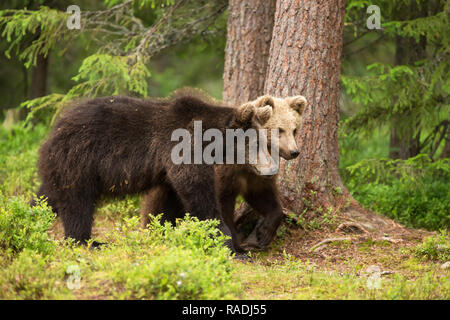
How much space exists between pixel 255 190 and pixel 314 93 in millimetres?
1495

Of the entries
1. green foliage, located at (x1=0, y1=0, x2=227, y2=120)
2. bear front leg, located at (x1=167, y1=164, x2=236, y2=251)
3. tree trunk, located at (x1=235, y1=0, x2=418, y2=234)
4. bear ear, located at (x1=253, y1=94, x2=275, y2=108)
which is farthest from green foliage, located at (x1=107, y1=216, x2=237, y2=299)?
green foliage, located at (x1=0, y1=0, x2=227, y2=120)

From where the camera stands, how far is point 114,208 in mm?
8711

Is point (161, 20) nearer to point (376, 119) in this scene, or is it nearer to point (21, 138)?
point (376, 119)

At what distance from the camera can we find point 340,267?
6.29 meters

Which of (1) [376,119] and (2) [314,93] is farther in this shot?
(1) [376,119]

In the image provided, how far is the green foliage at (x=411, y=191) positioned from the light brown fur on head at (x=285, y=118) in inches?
89.2

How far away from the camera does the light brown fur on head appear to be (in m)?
6.30

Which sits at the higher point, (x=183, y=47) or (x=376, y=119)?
A: (x=183, y=47)

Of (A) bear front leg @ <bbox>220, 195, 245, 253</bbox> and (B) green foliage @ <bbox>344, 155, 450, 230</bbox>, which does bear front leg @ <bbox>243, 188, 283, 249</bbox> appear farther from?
(B) green foliage @ <bbox>344, 155, 450, 230</bbox>

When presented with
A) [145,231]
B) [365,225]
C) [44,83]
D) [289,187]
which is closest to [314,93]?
[289,187]

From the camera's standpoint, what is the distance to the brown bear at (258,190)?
6418 mm
